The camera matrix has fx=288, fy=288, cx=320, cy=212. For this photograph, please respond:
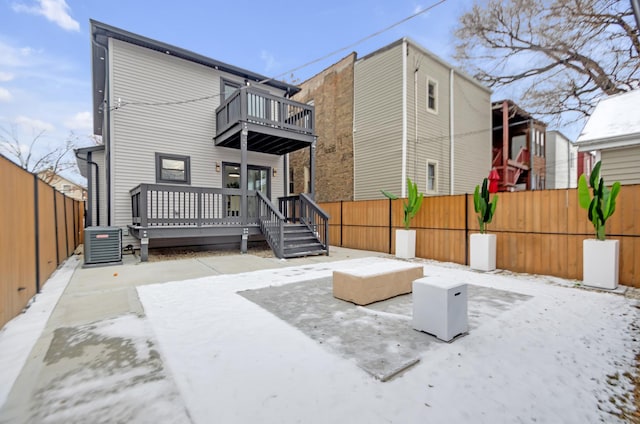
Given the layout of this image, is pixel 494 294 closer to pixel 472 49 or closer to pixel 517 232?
pixel 517 232

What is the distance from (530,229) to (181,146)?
9947mm

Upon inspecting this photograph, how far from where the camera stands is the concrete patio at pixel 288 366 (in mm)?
1841

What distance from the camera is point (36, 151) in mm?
18719

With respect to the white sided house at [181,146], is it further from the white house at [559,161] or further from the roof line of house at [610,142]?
the white house at [559,161]

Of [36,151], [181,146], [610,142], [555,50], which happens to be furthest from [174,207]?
[36,151]

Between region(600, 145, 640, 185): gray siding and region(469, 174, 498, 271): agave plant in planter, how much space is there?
303cm

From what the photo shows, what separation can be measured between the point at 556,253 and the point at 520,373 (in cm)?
503

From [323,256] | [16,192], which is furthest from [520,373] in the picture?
[323,256]

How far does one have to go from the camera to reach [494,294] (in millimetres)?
4645

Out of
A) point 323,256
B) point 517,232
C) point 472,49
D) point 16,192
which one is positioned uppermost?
point 472,49

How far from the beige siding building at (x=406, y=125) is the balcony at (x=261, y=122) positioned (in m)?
3.64

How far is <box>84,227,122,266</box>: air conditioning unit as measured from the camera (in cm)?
653

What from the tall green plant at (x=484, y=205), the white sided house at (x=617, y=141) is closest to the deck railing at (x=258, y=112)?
the tall green plant at (x=484, y=205)

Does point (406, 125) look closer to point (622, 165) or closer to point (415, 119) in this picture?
point (415, 119)
